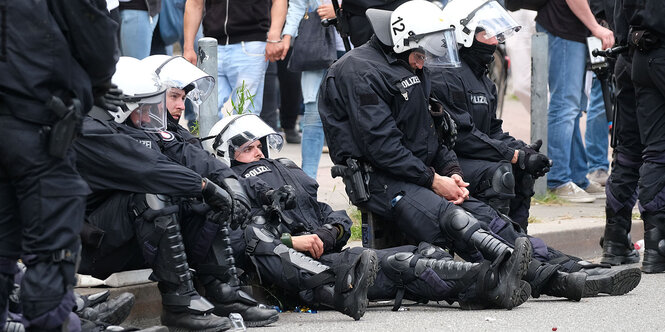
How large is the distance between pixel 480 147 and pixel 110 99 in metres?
2.99

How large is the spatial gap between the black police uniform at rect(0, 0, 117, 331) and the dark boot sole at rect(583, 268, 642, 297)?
3118 millimetres

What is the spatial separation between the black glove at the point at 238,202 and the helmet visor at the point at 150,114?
42cm

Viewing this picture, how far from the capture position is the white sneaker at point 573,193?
9766 mm

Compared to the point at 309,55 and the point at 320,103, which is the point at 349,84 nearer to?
the point at 320,103

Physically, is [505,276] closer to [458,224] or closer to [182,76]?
[458,224]

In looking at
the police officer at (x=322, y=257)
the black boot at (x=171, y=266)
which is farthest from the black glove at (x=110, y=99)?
the police officer at (x=322, y=257)

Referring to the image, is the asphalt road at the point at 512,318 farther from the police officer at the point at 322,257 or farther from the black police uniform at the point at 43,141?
the black police uniform at the point at 43,141

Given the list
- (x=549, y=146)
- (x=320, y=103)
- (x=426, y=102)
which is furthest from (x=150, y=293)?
(x=549, y=146)

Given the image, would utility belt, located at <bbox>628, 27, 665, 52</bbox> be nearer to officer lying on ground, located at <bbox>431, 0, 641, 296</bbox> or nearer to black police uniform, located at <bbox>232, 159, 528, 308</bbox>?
officer lying on ground, located at <bbox>431, 0, 641, 296</bbox>

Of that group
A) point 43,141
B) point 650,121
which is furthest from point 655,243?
point 43,141

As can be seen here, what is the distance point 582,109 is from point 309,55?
2915 millimetres

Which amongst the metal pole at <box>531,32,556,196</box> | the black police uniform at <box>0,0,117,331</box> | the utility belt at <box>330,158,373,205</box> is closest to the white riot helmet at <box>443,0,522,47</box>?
the utility belt at <box>330,158,373,205</box>

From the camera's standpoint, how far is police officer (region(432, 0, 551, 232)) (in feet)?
23.3

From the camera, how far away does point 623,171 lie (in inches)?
304
